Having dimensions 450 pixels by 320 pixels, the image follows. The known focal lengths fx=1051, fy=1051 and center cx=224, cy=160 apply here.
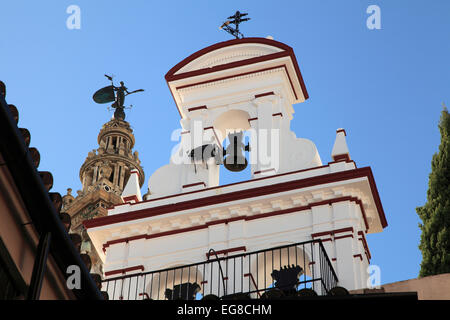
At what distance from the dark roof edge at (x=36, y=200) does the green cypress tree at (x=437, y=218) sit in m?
12.3

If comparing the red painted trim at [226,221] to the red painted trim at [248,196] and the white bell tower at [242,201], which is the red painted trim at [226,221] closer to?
the white bell tower at [242,201]

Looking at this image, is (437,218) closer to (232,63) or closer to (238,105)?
(238,105)

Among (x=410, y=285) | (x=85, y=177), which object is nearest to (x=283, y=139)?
(x=410, y=285)

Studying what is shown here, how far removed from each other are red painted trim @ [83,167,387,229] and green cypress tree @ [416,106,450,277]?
3.93 feet

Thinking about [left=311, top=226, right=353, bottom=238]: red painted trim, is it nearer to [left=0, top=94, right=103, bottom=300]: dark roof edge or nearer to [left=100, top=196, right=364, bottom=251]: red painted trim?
[left=100, top=196, right=364, bottom=251]: red painted trim

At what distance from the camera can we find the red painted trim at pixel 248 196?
2452cm

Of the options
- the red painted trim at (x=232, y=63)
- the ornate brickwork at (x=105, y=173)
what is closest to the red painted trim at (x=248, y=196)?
the red painted trim at (x=232, y=63)

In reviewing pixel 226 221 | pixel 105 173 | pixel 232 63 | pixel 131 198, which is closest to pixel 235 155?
pixel 226 221

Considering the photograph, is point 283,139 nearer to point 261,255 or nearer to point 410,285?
point 261,255

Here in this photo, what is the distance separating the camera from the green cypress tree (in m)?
25.0

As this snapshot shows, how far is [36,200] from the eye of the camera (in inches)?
540

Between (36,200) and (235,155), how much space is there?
12633 millimetres

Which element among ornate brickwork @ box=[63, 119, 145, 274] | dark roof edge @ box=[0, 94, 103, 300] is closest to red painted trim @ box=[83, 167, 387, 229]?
dark roof edge @ box=[0, 94, 103, 300]

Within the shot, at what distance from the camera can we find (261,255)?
24.4 meters
